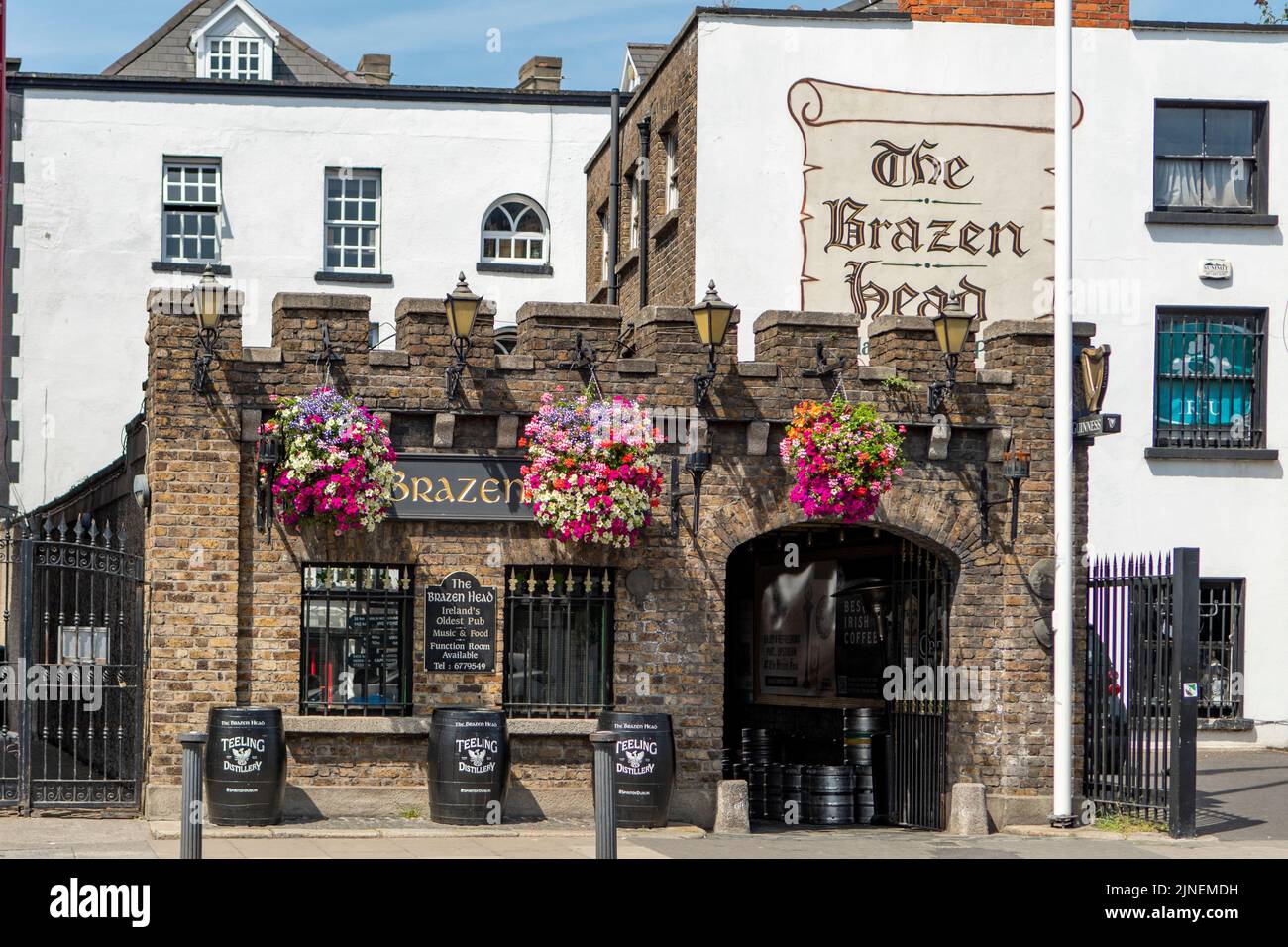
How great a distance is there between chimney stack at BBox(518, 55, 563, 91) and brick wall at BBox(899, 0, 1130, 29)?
11.5m

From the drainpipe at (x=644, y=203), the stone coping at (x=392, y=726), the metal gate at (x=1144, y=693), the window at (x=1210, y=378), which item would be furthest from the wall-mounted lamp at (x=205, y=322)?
the window at (x=1210, y=378)

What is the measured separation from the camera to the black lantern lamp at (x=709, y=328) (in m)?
15.2

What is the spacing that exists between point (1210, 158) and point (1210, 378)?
2958mm

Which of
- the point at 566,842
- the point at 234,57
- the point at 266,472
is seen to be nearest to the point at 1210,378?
the point at 566,842

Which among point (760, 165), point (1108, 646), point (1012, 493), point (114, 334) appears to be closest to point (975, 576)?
point (1012, 493)

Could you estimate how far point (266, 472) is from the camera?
48.4 ft

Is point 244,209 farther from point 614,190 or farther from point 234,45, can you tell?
point 614,190

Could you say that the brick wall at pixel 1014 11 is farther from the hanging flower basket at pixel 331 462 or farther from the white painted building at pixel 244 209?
the hanging flower basket at pixel 331 462

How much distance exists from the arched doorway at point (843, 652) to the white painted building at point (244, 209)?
36.3ft

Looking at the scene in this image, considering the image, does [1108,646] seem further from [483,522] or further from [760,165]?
[760,165]

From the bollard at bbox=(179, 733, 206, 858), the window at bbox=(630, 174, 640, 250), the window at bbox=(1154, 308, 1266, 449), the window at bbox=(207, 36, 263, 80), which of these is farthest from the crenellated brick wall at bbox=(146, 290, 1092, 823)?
the window at bbox=(207, 36, 263, 80)

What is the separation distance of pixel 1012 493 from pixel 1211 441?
817cm

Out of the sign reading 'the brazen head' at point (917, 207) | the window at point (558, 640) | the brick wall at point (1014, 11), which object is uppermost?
the brick wall at point (1014, 11)
